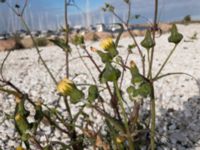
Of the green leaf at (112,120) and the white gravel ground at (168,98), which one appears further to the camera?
the white gravel ground at (168,98)

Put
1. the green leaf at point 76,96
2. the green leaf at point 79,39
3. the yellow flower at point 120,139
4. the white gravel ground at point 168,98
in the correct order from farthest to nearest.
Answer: the white gravel ground at point 168,98 < the green leaf at point 79,39 < the yellow flower at point 120,139 < the green leaf at point 76,96

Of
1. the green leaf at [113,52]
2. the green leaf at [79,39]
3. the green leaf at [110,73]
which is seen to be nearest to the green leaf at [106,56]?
the green leaf at [113,52]

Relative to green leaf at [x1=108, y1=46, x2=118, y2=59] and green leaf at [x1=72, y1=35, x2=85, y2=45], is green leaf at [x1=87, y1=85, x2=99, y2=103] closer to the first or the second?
green leaf at [x1=108, y1=46, x2=118, y2=59]

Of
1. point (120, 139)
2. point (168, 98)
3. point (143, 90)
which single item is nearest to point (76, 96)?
point (143, 90)

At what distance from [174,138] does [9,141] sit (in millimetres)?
885

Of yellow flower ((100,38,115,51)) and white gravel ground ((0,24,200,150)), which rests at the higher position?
yellow flower ((100,38,115,51))

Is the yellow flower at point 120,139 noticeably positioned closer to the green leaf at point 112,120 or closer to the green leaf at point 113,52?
the green leaf at point 112,120

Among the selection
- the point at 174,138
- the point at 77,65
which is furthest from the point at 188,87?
the point at 77,65

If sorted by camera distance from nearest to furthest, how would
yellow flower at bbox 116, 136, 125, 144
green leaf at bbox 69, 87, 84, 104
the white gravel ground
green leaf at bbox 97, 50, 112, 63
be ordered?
green leaf at bbox 69, 87, 84, 104 → green leaf at bbox 97, 50, 112, 63 → yellow flower at bbox 116, 136, 125, 144 → the white gravel ground

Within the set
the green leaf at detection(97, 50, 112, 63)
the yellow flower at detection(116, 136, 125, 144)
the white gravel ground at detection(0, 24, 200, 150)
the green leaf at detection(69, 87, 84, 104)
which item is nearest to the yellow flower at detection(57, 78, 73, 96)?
the green leaf at detection(69, 87, 84, 104)

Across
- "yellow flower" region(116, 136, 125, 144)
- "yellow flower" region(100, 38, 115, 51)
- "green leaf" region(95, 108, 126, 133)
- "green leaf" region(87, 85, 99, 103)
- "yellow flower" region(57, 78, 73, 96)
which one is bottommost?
"yellow flower" region(116, 136, 125, 144)

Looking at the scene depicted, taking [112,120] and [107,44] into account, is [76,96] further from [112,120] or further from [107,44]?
[107,44]

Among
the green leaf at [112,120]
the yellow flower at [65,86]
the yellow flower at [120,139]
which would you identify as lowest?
the yellow flower at [120,139]

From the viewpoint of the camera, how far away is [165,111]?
9.71 feet
